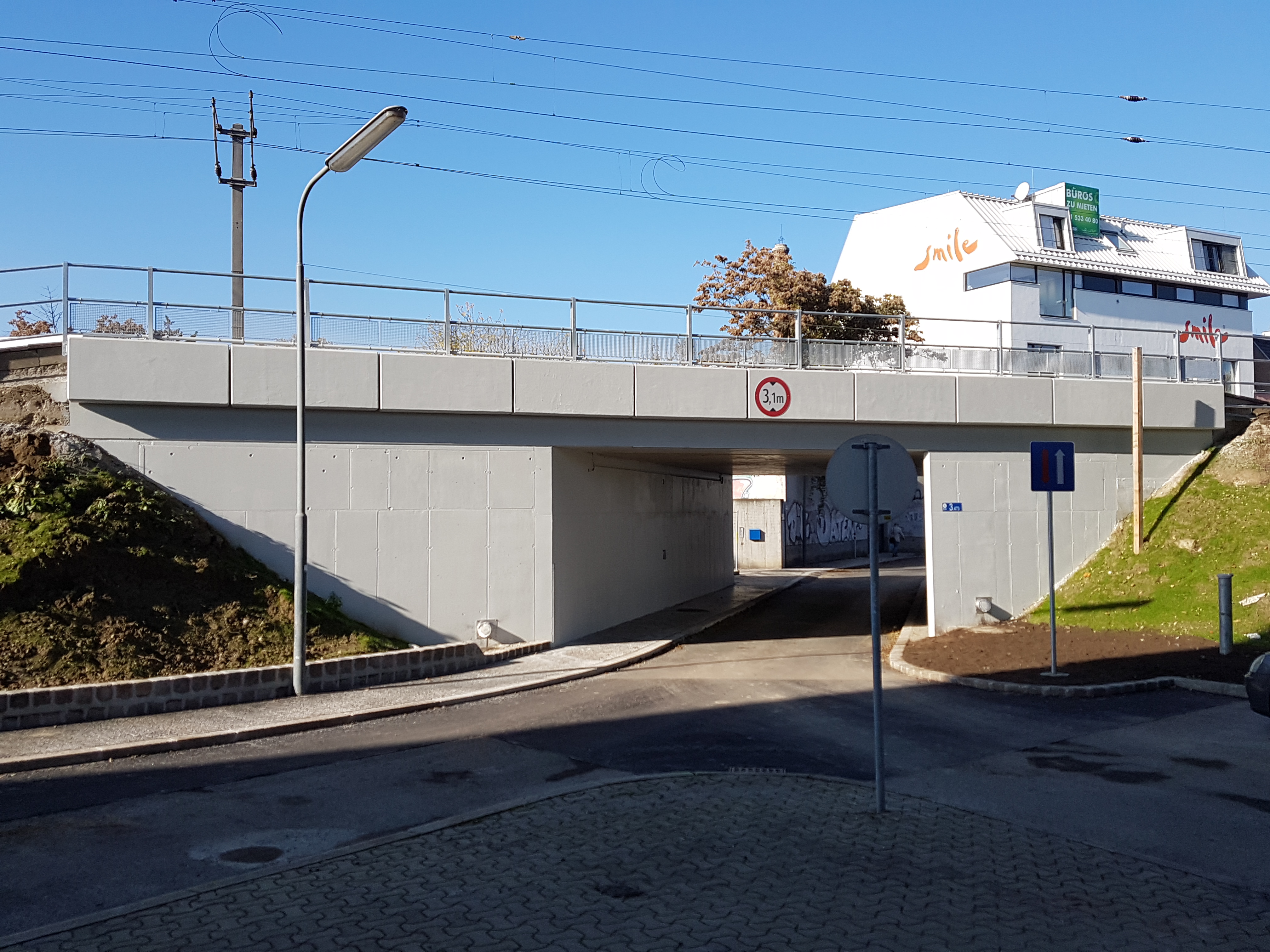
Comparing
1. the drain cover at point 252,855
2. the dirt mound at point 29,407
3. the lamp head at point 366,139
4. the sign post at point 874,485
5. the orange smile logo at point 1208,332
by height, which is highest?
the orange smile logo at point 1208,332

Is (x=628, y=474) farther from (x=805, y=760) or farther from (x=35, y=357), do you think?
(x=805, y=760)

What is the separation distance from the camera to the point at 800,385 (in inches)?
739

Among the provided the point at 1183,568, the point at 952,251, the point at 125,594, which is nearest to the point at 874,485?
the point at 125,594

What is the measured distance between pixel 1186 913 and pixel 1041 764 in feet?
12.8

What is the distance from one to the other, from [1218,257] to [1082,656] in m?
44.6

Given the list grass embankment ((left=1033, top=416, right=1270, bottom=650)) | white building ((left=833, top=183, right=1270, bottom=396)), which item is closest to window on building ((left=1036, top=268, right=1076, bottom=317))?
white building ((left=833, top=183, right=1270, bottom=396))

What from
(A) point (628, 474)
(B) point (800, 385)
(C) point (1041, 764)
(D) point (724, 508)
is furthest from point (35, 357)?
(D) point (724, 508)

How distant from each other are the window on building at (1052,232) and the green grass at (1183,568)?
1026 inches

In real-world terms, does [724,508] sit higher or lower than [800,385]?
lower

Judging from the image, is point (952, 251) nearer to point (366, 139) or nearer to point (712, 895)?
point (366, 139)

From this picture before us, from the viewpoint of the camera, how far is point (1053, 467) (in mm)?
14344

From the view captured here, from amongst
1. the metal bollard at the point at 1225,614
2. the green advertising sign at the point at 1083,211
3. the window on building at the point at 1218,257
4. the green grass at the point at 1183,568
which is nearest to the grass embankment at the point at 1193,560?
the green grass at the point at 1183,568

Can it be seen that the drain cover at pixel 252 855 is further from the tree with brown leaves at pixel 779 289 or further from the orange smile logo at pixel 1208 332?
the orange smile logo at pixel 1208 332

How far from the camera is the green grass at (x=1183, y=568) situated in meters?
17.0
